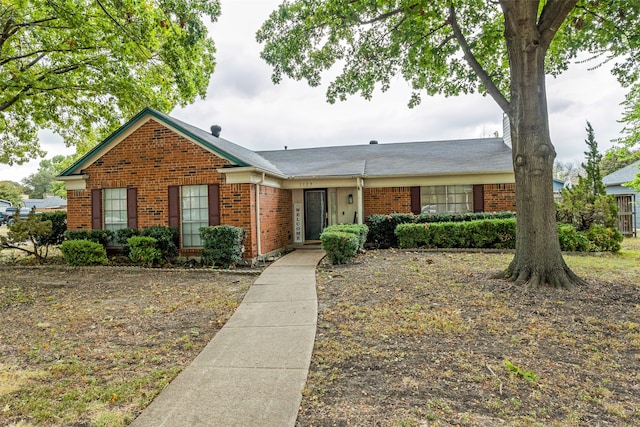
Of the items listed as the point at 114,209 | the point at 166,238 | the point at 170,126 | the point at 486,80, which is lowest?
the point at 166,238

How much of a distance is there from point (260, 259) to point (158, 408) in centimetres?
767

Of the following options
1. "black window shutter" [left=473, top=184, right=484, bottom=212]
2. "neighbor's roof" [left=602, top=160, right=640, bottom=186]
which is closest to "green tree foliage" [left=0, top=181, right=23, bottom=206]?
"black window shutter" [left=473, top=184, right=484, bottom=212]

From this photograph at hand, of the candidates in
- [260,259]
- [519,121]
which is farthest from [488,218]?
[260,259]

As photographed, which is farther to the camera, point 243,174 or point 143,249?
point 243,174

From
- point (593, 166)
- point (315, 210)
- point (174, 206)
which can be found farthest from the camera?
point (593, 166)

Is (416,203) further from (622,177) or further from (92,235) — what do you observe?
(622,177)

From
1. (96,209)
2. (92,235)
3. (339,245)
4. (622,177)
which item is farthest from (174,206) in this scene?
(622,177)

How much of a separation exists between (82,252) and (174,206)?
8.88ft

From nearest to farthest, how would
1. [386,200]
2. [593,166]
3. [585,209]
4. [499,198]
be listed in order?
[585,209] → [499,198] → [386,200] → [593,166]

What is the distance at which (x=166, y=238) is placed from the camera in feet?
33.2

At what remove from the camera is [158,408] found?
3.08 m

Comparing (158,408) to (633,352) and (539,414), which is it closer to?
(539,414)

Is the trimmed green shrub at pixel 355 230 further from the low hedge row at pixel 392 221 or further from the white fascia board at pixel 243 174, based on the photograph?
the white fascia board at pixel 243 174

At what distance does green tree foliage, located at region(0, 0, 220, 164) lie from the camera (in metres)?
8.52
